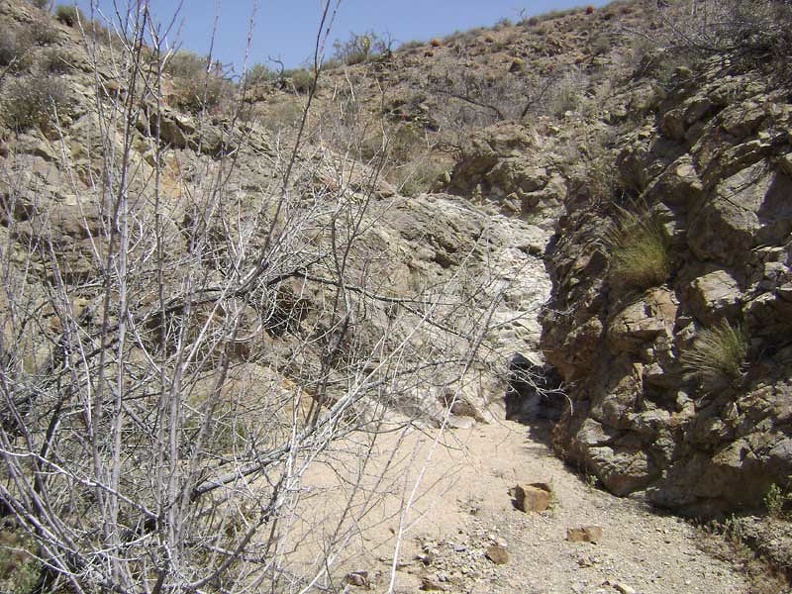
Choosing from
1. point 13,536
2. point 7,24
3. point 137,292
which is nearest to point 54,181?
point 7,24

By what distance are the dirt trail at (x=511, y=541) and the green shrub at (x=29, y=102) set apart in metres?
5.00

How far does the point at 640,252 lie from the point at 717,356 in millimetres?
1390

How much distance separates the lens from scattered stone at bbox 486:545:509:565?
13.5 ft

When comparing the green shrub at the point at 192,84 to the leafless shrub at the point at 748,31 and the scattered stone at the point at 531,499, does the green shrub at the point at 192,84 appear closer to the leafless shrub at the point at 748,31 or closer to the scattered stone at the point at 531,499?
the leafless shrub at the point at 748,31

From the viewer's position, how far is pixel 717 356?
4.62m

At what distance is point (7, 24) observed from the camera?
27.3 feet

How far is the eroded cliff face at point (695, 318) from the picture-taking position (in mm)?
4348

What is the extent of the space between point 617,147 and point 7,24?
7.87 m

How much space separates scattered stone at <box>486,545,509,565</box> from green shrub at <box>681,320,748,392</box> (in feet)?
6.38

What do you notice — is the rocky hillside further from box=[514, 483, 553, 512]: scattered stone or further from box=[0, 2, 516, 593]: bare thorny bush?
box=[514, 483, 553, 512]: scattered stone

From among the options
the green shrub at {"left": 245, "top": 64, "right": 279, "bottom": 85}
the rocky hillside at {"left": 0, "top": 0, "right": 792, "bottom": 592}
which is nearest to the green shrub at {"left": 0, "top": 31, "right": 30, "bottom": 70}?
the rocky hillside at {"left": 0, "top": 0, "right": 792, "bottom": 592}

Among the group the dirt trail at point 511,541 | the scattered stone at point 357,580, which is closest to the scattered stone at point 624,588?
the dirt trail at point 511,541

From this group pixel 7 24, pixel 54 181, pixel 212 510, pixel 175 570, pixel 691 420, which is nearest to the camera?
pixel 175 570

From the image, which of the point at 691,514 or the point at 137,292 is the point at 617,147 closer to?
the point at 691,514
